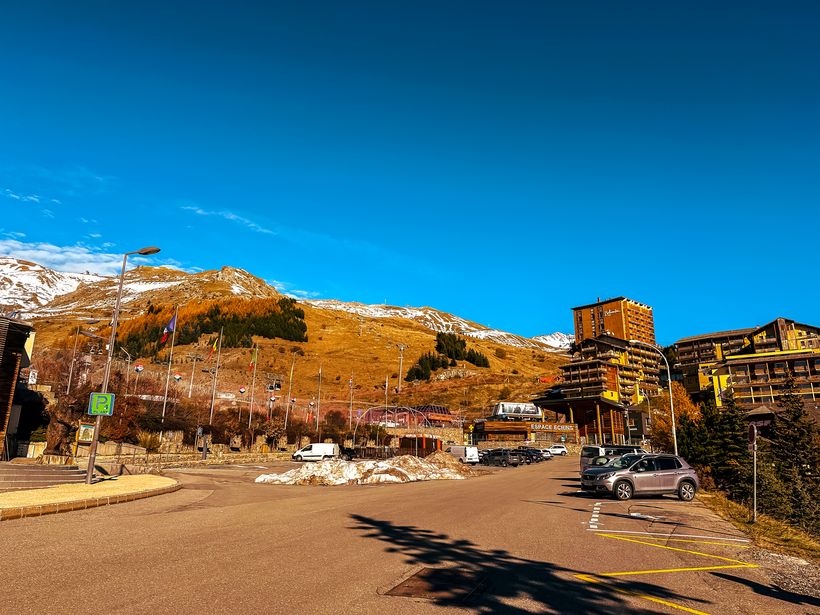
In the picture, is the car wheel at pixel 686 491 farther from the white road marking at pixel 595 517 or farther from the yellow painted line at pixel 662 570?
the yellow painted line at pixel 662 570

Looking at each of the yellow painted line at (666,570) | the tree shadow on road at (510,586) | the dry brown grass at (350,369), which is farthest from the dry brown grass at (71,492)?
the dry brown grass at (350,369)

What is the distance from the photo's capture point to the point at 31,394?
3133cm

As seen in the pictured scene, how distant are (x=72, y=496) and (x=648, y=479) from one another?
65.3 feet

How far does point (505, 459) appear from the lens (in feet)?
173

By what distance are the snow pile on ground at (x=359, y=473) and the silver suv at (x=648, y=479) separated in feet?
42.9

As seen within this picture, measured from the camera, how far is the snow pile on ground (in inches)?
1109

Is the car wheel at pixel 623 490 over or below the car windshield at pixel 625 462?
below

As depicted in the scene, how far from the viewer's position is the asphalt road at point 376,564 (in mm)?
6129

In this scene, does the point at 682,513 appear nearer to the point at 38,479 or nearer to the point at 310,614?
the point at 310,614

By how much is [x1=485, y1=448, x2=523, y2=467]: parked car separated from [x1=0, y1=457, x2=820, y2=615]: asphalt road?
38886 millimetres

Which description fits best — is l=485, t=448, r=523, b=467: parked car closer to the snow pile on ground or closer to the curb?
the snow pile on ground

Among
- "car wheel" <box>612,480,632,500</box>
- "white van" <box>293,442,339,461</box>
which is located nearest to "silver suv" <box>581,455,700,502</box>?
"car wheel" <box>612,480,632,500</box>

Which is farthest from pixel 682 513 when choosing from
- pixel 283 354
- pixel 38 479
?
pixel 283 354

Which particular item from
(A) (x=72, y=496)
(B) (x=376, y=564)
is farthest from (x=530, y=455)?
(B) (x=376, y=564)
